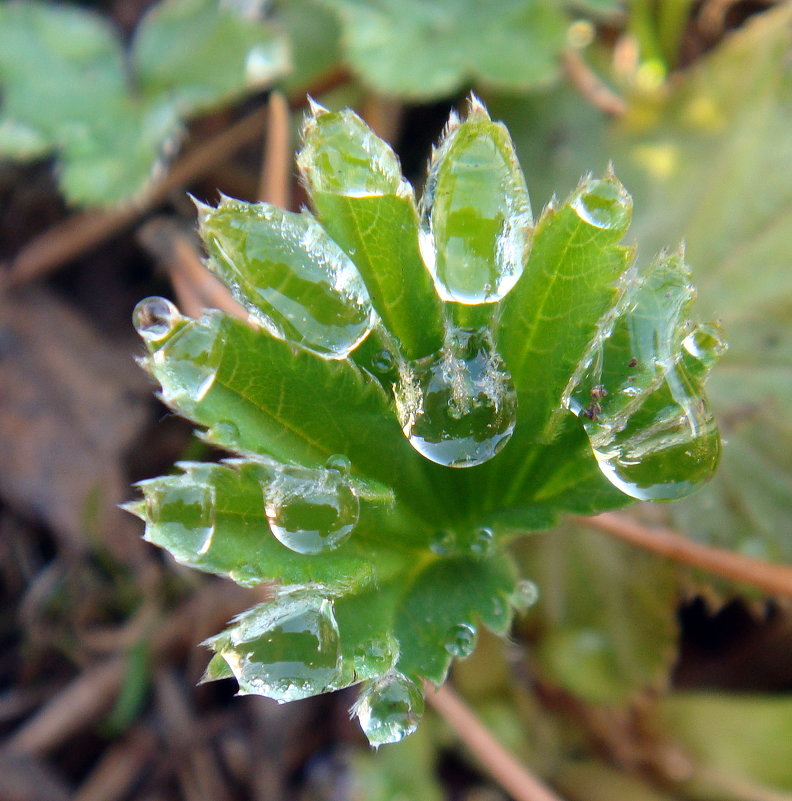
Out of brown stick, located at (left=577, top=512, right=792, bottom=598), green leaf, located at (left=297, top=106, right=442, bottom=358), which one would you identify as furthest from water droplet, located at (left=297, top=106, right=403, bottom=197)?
brown stick, located at (left=577, top=512, right=792, bottom=598)

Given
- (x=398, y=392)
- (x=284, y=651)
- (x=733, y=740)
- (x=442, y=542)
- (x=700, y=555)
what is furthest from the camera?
(x=733, y=740)

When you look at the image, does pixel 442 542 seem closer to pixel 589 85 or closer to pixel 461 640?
pixel 461 640

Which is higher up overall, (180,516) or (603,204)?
(603,204)

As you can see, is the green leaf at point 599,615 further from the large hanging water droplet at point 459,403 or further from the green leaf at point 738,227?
the large hanging water droplet at point 459,403

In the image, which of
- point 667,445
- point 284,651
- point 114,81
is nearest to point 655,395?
point 667,445

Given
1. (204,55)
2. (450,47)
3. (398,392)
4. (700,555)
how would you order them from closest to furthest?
(398,392) < (700,555) < (450,47) < (204,55)

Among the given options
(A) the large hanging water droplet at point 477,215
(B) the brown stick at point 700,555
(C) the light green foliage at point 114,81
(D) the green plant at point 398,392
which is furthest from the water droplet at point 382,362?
(C) the light green foliage at point 114,81
